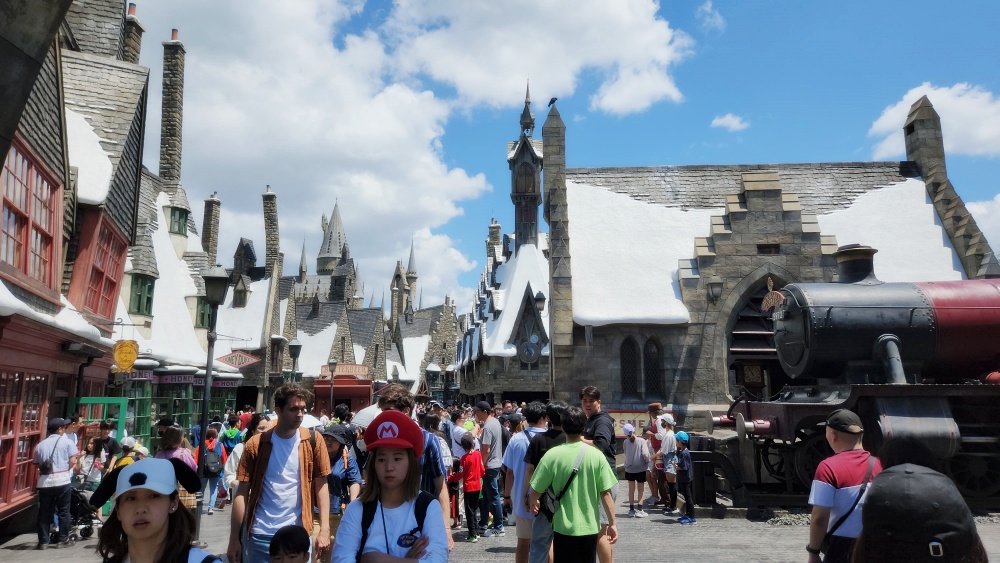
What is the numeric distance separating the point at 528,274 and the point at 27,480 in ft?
90.3

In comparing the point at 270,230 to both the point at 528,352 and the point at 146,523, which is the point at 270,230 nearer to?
the point at 528,352

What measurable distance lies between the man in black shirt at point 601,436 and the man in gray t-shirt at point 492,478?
11.1 ft

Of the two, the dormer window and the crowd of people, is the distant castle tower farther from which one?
the crowd of people

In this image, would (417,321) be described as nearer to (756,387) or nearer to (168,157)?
(168,157)

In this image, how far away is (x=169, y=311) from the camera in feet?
77.8

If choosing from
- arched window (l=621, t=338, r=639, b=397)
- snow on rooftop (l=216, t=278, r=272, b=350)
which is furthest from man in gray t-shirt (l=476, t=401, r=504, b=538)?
snow on rooftop (l=216, t=278, r=272, b=350)

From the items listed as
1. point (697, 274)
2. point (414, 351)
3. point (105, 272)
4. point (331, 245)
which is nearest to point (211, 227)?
point (105, 272)

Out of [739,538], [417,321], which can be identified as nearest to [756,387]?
[739,538]

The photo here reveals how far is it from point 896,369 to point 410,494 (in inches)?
374

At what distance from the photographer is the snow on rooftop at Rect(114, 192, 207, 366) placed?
19.6m

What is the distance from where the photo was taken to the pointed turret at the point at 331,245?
99.5 m

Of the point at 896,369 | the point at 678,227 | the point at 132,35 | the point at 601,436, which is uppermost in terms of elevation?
the point at 132,35

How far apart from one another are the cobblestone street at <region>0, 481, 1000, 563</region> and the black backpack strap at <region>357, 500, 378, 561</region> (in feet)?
17.8

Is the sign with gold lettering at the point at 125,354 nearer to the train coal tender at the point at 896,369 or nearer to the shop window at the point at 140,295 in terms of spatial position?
the shop window at the point at 140,295
